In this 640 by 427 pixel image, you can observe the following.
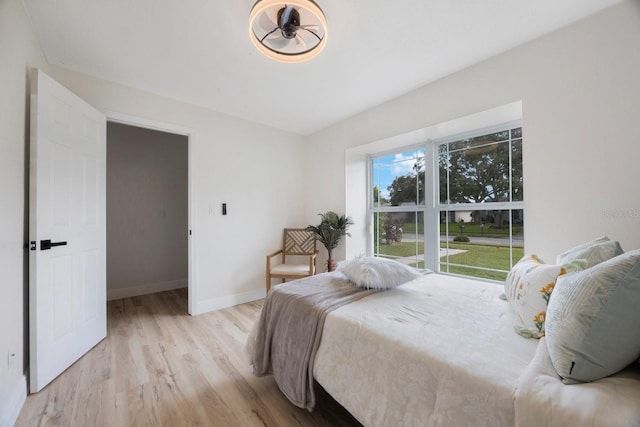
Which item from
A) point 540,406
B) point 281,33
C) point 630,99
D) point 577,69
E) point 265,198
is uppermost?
point 281,33

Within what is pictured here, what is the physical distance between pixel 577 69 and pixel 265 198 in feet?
10.6

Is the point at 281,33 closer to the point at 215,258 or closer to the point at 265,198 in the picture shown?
the point at 265,198

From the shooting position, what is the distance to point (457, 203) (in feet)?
9.05

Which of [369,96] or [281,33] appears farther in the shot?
[369,96]

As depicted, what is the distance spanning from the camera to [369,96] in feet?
8.94

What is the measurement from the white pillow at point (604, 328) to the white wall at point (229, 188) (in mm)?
3061

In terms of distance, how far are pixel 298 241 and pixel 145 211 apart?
236 cm

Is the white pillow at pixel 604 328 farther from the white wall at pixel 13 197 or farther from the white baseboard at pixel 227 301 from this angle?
the white baseboard at pixel 227 301

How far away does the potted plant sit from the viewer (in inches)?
130

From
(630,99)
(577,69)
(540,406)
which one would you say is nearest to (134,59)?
(540,406)

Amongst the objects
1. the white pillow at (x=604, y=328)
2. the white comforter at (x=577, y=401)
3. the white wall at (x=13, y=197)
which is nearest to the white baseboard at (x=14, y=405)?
the white wall at (x=13, y=197)

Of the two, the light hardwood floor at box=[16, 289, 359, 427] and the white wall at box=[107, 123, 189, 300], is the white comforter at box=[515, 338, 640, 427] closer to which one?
the light hardwood floor at box=[16, 289, 359, 427]

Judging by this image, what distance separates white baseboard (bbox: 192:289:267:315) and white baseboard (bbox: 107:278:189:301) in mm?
1385

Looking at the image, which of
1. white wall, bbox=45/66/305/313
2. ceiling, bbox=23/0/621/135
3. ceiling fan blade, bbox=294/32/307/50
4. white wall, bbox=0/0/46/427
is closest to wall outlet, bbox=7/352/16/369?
white wall, bbox=0/0/46/427
